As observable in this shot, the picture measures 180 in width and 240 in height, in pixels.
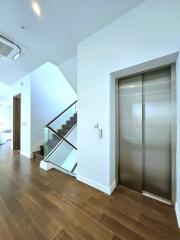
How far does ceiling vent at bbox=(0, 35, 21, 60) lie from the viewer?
8.69 ft

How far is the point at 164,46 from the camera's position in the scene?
1.65 metres

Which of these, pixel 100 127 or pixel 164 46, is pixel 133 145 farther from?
pixel 164 46

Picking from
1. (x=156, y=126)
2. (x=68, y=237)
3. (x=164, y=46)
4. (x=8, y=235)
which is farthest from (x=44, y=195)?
(x=164, y=46)

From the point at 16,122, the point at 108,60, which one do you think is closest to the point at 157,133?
the point at 108,60

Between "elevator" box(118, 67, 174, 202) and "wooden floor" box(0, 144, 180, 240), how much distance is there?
0.28 metres

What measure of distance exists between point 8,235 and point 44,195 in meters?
0.77

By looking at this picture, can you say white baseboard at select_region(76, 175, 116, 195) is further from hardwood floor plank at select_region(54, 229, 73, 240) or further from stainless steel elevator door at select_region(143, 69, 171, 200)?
hardwood floor plank at select_region(54, 229, 73, 240)

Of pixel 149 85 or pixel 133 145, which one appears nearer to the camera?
pixel 149 85

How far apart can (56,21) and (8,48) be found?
1417mm

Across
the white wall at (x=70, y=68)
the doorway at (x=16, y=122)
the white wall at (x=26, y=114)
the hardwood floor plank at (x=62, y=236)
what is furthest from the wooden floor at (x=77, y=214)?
the doorway at (x=16, y=122)

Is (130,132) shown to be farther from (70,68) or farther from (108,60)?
(70,68)

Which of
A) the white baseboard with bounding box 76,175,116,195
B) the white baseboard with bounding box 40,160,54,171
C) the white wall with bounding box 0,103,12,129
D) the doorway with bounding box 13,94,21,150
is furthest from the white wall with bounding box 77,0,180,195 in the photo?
the white wall with bounding box 0,103,12,129

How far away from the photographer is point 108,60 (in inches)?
87.7

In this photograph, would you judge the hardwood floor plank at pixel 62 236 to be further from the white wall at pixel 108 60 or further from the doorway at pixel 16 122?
the doorway at pixel 16 122
